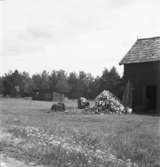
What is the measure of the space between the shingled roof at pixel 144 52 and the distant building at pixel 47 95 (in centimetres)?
3856

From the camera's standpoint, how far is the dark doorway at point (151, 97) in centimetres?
2490

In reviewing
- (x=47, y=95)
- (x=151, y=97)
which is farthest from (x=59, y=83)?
(x=151, y=97)

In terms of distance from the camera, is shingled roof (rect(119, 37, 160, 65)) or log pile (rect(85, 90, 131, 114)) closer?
log pile (rect(85, 90, 131, 114))

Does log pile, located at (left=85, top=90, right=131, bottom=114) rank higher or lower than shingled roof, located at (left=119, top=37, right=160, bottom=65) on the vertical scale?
lower

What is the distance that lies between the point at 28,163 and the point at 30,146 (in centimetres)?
180

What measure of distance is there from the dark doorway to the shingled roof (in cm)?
337

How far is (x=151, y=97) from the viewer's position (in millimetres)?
26453

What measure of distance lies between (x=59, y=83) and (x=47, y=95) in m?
25.9

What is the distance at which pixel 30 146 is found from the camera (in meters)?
8.17

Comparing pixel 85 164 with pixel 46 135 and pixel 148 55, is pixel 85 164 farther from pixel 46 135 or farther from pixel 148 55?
pixel 148 55

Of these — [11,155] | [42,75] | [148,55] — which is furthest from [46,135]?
[42,75]

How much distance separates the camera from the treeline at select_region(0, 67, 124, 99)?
2832 inches

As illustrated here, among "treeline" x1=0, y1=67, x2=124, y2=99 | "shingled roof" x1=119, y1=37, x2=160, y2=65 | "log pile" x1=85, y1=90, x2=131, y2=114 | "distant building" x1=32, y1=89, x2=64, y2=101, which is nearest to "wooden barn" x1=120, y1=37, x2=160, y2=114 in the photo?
"shingled roof" x1=119, y1=37, x2=160, y2=65

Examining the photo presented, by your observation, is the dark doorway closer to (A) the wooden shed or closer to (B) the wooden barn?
(B) the wooden barn
